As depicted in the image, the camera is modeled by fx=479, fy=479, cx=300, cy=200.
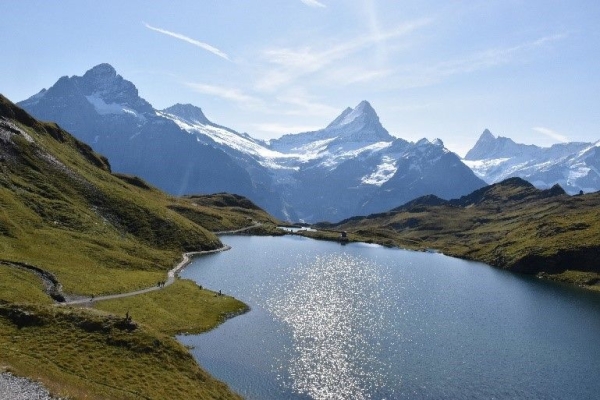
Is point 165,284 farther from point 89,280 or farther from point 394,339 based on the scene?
point 394,339

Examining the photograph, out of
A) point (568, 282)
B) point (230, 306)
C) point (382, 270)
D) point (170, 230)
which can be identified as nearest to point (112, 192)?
point (170, 230)

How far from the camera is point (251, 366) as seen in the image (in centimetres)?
7256

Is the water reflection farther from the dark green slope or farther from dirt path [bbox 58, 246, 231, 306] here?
the dark green slope

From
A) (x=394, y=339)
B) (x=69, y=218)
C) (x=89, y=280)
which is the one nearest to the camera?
(x=394, y=339)

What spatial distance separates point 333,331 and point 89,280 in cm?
5152

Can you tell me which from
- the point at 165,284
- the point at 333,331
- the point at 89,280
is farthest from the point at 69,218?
the point at 333,331

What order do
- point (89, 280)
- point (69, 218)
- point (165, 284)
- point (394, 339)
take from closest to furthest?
point (394, 339)
point (89, 280)
point (165, 284)
point (69, 218)

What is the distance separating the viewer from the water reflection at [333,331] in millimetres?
69812

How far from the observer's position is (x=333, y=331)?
94.6 meters

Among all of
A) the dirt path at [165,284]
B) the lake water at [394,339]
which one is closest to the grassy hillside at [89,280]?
the dirt path at [165,284]

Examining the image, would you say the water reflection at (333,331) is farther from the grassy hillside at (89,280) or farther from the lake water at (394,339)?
the grassy hillside at (89,280)

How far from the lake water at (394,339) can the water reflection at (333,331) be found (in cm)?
23

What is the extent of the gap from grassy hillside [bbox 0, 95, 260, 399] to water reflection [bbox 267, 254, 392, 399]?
1430 centimetres

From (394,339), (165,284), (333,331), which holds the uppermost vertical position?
(394,339)
